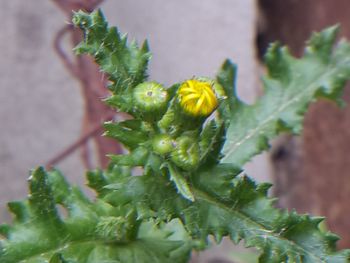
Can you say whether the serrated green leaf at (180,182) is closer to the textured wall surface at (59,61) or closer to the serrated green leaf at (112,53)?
the serrated green leaf at (112,53)

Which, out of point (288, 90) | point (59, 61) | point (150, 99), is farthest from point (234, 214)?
point (59, 61)

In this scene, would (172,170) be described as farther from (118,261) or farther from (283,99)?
(283,99)

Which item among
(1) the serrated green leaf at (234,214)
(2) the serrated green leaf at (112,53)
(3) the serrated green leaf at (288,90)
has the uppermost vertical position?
(3) the serrated green leaf at (288,90)

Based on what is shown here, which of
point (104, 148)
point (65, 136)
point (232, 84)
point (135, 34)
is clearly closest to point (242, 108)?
point (232, 84)

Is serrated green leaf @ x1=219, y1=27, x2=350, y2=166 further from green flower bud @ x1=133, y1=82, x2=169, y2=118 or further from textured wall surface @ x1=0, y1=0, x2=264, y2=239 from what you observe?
textured wall surface @ x1=0, y1=0, x2=264, y2=239

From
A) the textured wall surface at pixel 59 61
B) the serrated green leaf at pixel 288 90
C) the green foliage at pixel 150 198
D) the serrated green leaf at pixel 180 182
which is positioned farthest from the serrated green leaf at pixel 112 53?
the textured wall surface at pixel 59 61

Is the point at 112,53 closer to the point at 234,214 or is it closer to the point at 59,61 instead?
the point at 234,214

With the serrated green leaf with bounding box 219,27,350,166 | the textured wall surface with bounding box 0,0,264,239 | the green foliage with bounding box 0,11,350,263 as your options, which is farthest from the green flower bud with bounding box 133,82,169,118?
the textured wall surface with bounding box 0,0,264,239

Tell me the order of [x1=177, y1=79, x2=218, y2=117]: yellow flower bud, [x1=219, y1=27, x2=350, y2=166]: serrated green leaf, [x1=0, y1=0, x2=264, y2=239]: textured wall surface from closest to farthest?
1. [x1=177, y1=79, x2=218, y2=117]: yellow flower bud
2. [x1=219, y1=27, x2=350, y2=166]: serrated green leaf
3. [x1=0, y1=0, x2=264, y2=239]: textured wall surface
